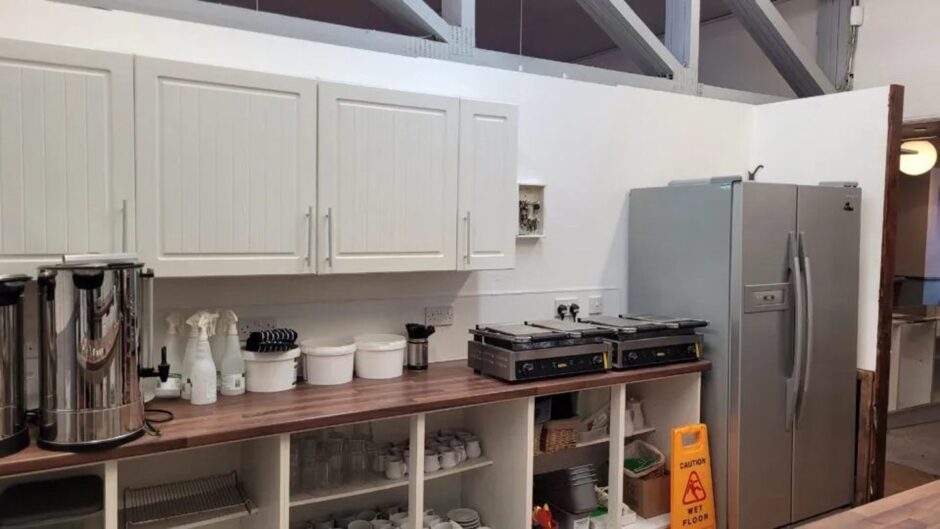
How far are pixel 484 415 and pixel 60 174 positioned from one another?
186cm

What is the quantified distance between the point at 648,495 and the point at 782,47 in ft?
9.61

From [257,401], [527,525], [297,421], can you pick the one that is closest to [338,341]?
[257,401]

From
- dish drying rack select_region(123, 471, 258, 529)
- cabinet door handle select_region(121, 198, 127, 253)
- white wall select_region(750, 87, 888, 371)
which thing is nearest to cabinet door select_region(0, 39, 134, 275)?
cabinet door handle select_region(121, 198, 127, 253)

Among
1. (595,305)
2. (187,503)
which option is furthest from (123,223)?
(595,305)

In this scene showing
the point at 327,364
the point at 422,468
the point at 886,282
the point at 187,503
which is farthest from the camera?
the point at 886,282

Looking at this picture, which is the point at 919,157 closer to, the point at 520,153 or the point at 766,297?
the point at 766,297

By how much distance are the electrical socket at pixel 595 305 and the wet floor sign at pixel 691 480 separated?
0.77 metres

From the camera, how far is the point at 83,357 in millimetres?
1862

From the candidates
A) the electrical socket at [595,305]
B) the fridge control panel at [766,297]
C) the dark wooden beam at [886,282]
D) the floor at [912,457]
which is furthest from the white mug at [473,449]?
the floor at [912,457]

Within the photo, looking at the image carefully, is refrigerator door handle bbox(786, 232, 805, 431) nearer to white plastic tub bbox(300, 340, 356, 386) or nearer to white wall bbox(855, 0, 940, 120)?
white wall bbox(855, 0, 940, 120)

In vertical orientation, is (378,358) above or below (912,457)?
above

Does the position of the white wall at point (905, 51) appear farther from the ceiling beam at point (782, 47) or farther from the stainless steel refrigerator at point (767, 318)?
the stainless steel refrigerator at point (767, 318)

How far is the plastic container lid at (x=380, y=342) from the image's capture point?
8.88 feet

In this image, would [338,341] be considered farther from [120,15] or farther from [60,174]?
[120,15]
